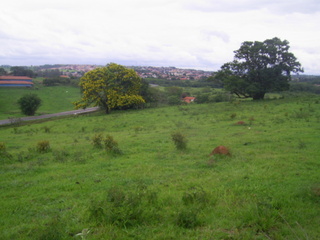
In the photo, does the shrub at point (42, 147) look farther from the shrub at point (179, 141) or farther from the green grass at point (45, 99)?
the green grass at point (45, 99)

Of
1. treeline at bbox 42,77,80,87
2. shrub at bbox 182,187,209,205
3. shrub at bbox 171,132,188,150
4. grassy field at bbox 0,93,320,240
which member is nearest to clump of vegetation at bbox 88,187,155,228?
grassy field at bbox 0,93,320,240

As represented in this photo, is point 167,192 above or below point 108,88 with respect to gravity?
below

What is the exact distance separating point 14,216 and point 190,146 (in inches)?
307

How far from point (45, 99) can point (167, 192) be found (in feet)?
221

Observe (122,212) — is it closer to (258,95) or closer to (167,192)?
(167,192)

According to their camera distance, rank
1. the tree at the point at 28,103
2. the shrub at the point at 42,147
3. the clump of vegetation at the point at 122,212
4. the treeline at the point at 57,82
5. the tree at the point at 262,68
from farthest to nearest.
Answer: the treeline at the point at 57,82, the tree at the point at 28,103, the tree at the point at 262,68, the shrub at the point at 42,147, the clump of vegetation at the point at 122,212

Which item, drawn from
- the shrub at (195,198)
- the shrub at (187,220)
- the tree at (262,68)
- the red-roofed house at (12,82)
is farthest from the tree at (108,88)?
the red-roofed house at (12,82)

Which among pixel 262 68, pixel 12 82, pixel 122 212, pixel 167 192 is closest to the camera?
pixel 122 212

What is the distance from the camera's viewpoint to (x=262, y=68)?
33.1 m

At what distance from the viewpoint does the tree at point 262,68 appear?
3212 cm

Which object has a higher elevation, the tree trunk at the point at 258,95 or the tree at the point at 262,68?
the tree at the point at 262,68

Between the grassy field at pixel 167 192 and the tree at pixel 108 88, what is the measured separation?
2317cm

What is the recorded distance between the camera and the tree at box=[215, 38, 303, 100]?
32.1 metres

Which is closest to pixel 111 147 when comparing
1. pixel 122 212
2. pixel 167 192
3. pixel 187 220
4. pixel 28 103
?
pixel 167 192
